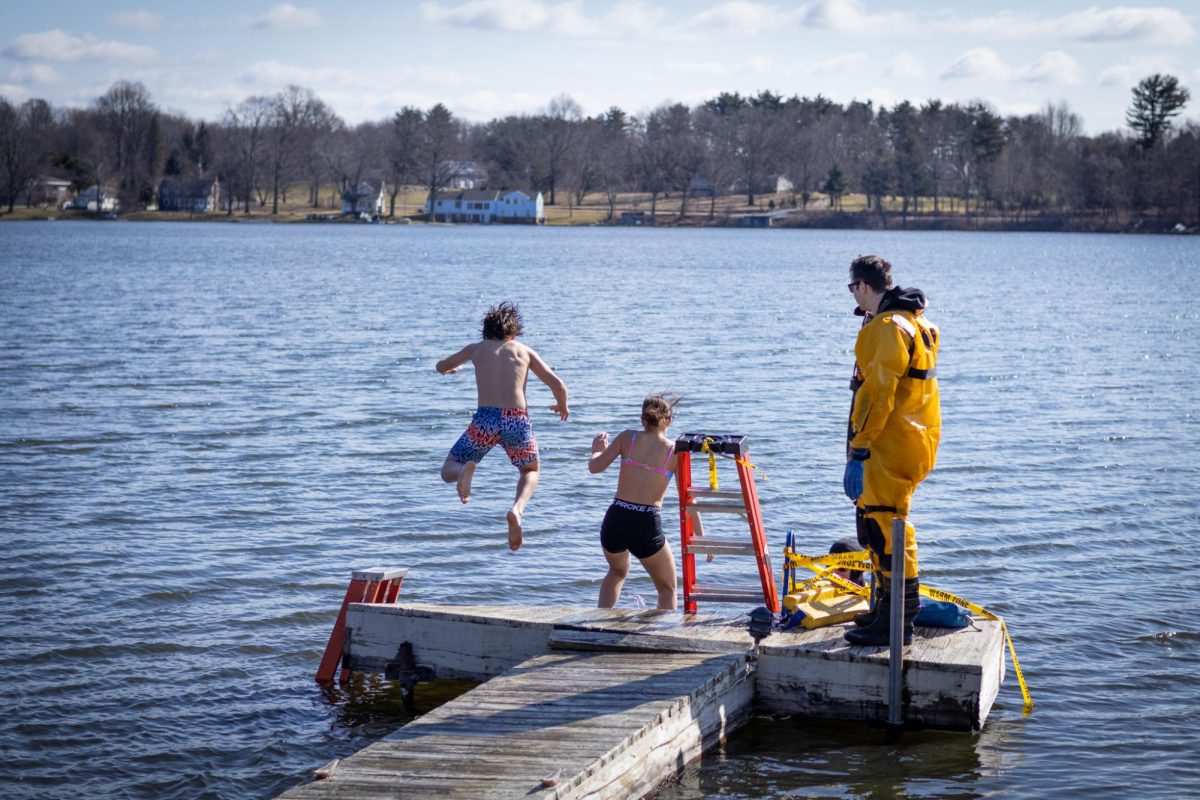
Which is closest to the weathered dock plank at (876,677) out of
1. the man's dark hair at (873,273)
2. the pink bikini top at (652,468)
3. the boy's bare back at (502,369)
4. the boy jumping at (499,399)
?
the pink bikini top at (652,468)

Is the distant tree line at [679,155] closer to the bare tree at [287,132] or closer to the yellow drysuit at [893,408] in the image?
the bare tree at [287,132]

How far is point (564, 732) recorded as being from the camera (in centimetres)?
770

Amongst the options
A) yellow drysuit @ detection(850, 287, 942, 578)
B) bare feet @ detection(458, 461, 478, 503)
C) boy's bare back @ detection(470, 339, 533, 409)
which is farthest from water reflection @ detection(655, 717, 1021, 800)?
boy's bare back @ detection(470, 339, 533, 409)

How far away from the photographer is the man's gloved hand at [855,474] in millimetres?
8523

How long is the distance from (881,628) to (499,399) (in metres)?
3.19

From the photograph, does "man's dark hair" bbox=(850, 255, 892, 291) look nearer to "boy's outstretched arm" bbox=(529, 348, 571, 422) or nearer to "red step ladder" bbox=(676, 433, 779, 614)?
"red step ladder" bbox=(676, 433, 779, 614)

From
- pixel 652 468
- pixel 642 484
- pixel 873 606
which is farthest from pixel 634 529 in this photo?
pixel 873 606

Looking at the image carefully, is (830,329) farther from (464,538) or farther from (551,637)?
(551,637)

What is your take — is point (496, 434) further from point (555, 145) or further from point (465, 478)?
point (555, 145)

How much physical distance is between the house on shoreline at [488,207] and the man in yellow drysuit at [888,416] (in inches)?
6113

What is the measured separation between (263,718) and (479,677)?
1544 mm

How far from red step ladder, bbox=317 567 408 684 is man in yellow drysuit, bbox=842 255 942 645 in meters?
3.65

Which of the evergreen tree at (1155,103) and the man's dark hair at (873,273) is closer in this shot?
the man's dark hair at (873,273)

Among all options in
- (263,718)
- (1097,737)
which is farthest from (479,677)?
(1097,737)
